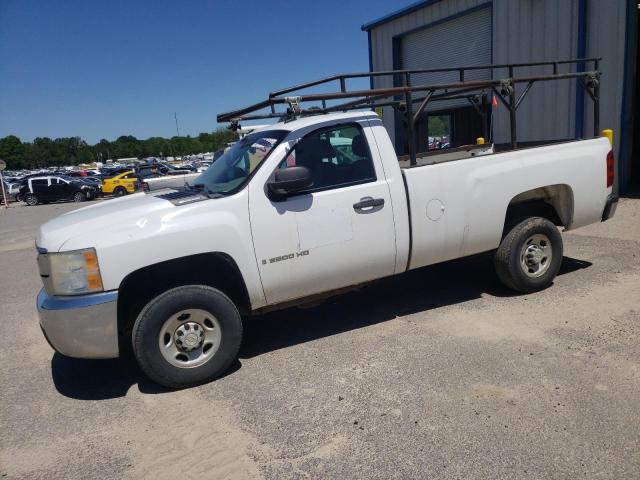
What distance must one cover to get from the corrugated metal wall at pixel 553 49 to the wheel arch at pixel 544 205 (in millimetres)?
6824

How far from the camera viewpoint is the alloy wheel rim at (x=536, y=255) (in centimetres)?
532

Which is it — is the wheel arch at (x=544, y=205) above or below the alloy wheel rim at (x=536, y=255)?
above

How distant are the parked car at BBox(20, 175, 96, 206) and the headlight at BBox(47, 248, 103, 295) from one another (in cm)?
2863

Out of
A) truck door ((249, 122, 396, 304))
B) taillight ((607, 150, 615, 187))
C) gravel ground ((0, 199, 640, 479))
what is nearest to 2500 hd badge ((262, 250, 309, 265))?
truck door ((249, 122, 396, 304))

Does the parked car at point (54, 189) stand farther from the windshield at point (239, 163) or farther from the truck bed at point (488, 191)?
the truck bed at point (488, 191)

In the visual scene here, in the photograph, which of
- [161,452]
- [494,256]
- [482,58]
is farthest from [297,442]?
[482,58]

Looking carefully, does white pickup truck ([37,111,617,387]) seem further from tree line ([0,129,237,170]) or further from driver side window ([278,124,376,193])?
tree line ([0,129,237,170])

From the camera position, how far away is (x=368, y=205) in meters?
4.35

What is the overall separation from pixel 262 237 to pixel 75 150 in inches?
6315

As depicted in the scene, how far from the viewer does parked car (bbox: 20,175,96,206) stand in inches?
1156

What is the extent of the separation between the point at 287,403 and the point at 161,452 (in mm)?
891

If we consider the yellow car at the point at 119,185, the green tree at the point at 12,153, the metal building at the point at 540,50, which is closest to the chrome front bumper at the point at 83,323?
→ the metal building at the point at 540,50

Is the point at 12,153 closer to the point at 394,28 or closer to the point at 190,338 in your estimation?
the point at 394,28

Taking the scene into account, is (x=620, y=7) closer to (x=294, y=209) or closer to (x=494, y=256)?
(x=494, y=256)
